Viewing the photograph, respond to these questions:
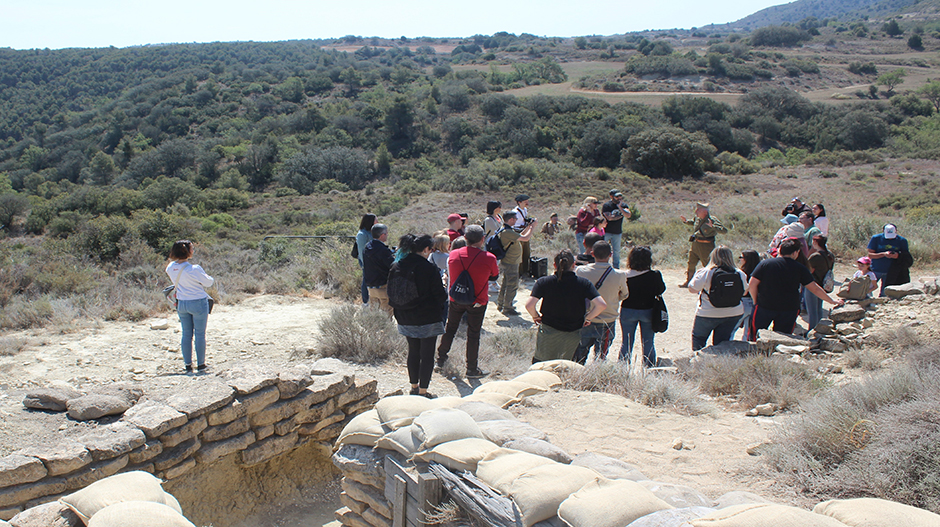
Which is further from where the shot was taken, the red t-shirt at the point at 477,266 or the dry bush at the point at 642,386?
the red t-shirt at the point at 477,266

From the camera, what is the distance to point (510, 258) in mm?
8484

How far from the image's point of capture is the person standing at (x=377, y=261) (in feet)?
22.4

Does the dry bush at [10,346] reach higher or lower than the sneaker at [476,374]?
higher

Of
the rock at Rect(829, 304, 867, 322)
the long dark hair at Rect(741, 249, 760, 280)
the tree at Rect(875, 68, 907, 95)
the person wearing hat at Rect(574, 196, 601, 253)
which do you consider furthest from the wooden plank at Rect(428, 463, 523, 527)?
the tree at Rect(875, 68, 907, 95)

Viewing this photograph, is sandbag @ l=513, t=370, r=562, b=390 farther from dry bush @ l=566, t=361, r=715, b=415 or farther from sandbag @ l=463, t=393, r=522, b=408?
sandbag @ l=463, t=393, r=522, b=408

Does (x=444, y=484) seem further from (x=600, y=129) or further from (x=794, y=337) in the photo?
(x=600, y=129)

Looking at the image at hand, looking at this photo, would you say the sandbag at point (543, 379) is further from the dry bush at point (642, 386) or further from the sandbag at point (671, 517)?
the sandbag at point (671, 517)

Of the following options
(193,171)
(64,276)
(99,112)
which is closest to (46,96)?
(99,112)

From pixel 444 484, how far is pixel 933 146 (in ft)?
139

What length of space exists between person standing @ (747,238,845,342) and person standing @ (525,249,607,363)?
2.01 m

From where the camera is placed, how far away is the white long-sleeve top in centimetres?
580

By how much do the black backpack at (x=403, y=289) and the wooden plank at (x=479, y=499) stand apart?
2.26m

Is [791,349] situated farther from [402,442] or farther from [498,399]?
[402,442]

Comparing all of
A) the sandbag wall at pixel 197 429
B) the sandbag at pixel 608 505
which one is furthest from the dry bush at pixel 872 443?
the sandbag wall at pixel 197 429
